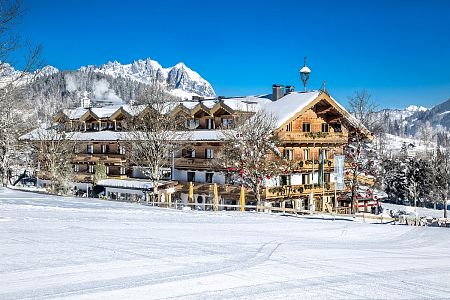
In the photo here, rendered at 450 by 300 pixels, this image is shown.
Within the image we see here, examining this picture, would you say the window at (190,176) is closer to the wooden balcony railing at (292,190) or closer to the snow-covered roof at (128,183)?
the snow-covered roof at (128,183)

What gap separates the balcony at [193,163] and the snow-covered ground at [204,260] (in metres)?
20.1

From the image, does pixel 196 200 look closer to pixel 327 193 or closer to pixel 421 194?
pixel 327 193

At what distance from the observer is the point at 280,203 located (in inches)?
1640

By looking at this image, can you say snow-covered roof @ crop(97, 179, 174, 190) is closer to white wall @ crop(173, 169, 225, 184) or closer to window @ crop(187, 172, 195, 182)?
white wall @ crop(173, 169, 225, 184)

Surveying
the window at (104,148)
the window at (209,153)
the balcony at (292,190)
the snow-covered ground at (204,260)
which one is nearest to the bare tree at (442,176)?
the balcony at (292,190)

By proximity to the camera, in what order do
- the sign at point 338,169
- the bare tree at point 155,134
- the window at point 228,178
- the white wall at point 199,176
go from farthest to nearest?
the white wall at point 199,176, the window at point 228,178, the bare tree at point 155,134, the sign at point 338,169

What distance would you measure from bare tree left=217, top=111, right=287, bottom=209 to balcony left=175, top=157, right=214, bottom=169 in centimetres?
434

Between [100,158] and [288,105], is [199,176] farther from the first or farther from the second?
[100,158]

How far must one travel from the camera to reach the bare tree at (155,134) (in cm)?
3866

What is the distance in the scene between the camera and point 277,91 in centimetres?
5028

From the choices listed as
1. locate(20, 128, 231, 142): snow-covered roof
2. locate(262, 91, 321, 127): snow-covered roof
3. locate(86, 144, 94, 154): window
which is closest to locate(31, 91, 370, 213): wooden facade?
locate(262, 91, 321, 127): snow-covered roof

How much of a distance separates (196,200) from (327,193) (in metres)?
11.8

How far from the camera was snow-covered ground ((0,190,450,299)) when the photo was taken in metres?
10.7

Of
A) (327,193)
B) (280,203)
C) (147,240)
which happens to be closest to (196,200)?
(280,203)
